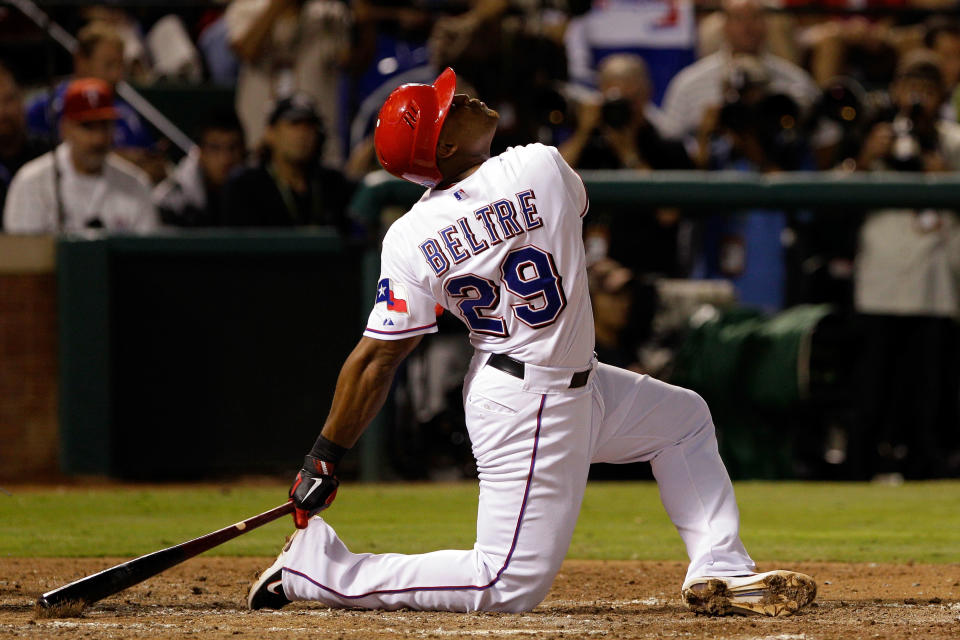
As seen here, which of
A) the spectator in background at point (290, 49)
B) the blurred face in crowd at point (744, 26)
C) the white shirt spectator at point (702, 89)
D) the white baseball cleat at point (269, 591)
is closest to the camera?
the white baseball cleat at point (269, 591)

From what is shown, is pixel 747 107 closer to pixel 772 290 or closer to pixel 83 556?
pixel 772 290

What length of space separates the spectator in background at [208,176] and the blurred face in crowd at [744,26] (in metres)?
3.16

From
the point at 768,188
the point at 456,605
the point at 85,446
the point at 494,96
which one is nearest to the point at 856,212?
the point at 768,188

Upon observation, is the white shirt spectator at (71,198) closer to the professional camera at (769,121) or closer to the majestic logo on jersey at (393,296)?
the professional camera at (769,121)

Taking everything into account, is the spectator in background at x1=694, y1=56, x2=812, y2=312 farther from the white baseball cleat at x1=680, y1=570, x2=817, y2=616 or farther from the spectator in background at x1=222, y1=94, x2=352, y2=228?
the white baseball cleat at x1=680, y1=570, x2=817, y2=616

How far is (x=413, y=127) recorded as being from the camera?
12.9ft

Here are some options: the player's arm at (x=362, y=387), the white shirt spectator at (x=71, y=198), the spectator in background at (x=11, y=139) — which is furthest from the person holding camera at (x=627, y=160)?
the player's arm at (x=362, y=387)

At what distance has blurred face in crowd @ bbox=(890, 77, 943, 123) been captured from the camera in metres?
8.20

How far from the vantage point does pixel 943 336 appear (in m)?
A: 8.16

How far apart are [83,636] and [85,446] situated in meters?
4.52

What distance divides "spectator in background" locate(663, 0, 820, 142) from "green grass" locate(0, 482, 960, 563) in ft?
8.62

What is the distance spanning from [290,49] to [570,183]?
5356 mm

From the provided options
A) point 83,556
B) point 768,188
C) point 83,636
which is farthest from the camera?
point 768,188

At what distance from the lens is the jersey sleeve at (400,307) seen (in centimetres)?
392
